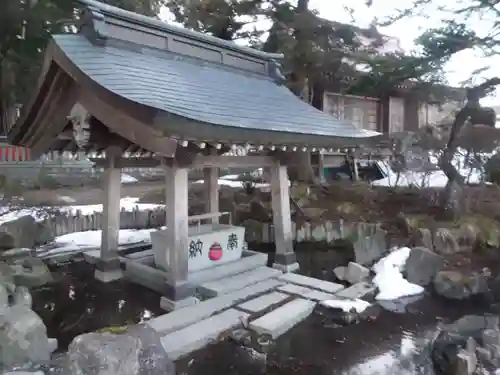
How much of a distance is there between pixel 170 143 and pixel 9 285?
10.4ft

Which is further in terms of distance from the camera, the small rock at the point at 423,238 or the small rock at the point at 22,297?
the small rock at the point at 423,238

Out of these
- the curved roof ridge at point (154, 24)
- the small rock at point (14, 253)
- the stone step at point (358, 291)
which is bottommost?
the stone step at point (358, 291)

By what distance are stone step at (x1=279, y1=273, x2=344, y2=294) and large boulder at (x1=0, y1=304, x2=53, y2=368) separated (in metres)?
3.53

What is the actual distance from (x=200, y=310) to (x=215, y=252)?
1.37m

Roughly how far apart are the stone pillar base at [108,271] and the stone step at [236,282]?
1.93 metres

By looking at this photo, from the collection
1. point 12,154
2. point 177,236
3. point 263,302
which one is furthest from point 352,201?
point 12,154

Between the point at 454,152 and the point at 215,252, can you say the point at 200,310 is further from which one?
the point at 454,152

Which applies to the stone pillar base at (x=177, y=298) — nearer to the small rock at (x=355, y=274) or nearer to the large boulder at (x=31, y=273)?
the large boulder at (x=31, y=273)

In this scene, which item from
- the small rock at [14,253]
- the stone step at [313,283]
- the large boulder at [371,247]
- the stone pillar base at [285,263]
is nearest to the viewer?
the stone step at [313,283]

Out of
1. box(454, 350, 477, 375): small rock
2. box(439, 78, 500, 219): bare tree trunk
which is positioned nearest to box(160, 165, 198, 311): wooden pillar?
box(454, 350, 477, 375): small rock

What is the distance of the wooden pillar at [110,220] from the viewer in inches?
243

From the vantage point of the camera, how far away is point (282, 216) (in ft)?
21.2

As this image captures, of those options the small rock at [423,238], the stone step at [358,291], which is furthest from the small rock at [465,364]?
the small rock at [423,238]

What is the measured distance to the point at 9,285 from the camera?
5.04 meters
